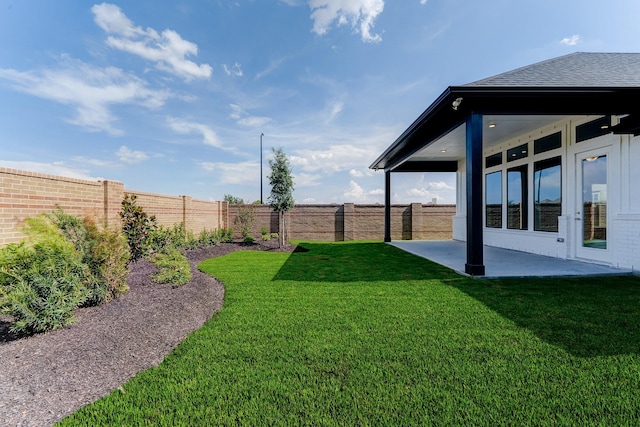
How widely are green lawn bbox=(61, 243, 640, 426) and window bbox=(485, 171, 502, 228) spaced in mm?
6080

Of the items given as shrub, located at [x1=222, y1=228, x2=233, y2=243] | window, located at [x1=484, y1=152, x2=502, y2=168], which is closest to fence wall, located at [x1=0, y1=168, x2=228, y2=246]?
shrub, located at [x1=222, y1=228, x2=233, y2=243]

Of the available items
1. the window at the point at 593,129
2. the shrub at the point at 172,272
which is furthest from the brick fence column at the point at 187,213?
the window at the point at 593,129

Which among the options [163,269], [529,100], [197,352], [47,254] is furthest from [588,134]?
[47,254]

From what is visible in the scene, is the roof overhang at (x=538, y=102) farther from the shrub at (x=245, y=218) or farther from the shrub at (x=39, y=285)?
the shrub at (x=245, y=218)

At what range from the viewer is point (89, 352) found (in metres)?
2.62

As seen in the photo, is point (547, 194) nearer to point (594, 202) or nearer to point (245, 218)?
point (594, 202)

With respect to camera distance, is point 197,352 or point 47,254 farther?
point 47,254

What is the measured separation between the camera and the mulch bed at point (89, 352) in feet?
6.50

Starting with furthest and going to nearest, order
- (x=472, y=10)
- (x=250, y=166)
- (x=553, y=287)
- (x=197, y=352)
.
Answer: (x=250, y=166) < (x=472, y=10) < (x=553, y=287) < (x=197, y=352)

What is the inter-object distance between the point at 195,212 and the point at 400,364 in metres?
11.8

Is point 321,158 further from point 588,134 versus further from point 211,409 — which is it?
Answer: point 211,409

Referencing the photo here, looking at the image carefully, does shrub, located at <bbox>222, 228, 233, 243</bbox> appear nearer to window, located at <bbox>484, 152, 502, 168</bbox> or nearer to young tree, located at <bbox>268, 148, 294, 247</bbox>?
young tree, located at <bbox>268, 148, 294, 247</bbox>

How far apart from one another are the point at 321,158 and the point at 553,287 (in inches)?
482

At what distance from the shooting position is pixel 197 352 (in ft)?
8.71
